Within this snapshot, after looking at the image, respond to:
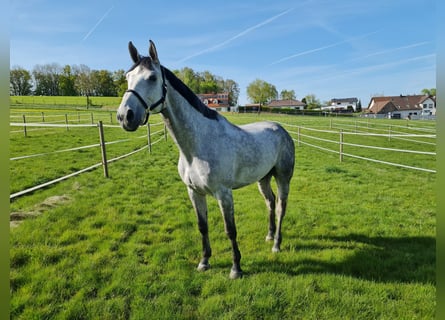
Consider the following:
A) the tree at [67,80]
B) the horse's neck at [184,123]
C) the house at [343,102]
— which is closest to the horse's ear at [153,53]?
the horse's neck at [184,123]

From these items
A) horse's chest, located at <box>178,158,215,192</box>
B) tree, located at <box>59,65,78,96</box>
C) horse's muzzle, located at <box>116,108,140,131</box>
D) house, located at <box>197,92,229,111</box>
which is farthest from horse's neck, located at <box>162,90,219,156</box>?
house, located at <box>197,92,229,111</box>

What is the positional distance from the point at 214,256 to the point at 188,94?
2150 millimetres

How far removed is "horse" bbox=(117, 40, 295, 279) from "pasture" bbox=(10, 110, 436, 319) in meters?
0.40

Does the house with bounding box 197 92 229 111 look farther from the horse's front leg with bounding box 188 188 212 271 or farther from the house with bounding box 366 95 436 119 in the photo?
the horse's front leg with bounding box 188 188 212 271

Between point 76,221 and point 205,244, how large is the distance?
2508 mm

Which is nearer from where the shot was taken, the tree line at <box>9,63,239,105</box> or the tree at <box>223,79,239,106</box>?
the tree line at <box>9,63,239,105</box>

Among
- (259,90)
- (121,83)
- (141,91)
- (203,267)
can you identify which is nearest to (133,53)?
(141,91)

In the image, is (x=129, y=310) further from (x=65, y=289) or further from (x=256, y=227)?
(x=256, y=227)

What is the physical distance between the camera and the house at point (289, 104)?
9519cm

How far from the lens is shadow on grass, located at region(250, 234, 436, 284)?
113 inches

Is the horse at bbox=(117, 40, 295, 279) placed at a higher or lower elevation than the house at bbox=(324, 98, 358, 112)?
lower

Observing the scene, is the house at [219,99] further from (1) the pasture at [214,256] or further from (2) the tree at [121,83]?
(1) the pasture at [214,256]

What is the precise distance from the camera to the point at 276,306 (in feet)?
7.88

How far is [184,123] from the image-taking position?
2.71m
